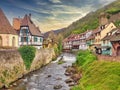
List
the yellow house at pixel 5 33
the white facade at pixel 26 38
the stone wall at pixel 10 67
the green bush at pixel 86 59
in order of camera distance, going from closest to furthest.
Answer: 1. the stone wall at pixel 10 67
2. the green bush at pixel 86 59
3. the yellow house at pixel 5 33
4. the white facade at pixel 26 38

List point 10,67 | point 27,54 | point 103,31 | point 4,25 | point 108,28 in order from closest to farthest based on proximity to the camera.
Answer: point 10,67 < point 27,54 < point 4,25 < point 108,28 < point 103,31

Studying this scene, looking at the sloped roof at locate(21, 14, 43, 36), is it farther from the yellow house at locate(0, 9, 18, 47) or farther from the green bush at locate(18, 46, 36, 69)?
the green bush at locate(18, 46, 36, 69)

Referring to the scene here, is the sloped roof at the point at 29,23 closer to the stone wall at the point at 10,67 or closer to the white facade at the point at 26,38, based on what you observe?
the white facade at the point at 26,38

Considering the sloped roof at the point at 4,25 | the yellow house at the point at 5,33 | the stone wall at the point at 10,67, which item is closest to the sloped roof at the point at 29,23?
the yellow house at the point at 5,33

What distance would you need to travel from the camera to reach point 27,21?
73.1m

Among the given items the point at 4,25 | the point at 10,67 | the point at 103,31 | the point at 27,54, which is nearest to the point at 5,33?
the point at 4,25

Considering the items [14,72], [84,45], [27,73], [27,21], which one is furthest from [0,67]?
[84,45]

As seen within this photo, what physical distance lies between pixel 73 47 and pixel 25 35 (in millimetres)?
68423

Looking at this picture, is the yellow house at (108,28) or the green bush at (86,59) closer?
the green bush at (86,59)

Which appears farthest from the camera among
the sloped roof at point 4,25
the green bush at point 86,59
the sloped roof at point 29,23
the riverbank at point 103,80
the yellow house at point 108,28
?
the yellow house at point 108,28

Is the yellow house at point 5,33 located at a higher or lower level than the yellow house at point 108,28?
lower

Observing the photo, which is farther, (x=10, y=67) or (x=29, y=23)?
(x=29, y=23)

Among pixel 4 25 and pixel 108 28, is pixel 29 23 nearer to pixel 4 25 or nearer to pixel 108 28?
pixel 4 25

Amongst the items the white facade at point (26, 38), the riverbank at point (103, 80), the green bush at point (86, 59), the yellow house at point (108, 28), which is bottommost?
the riverbank at point (103, 80)
